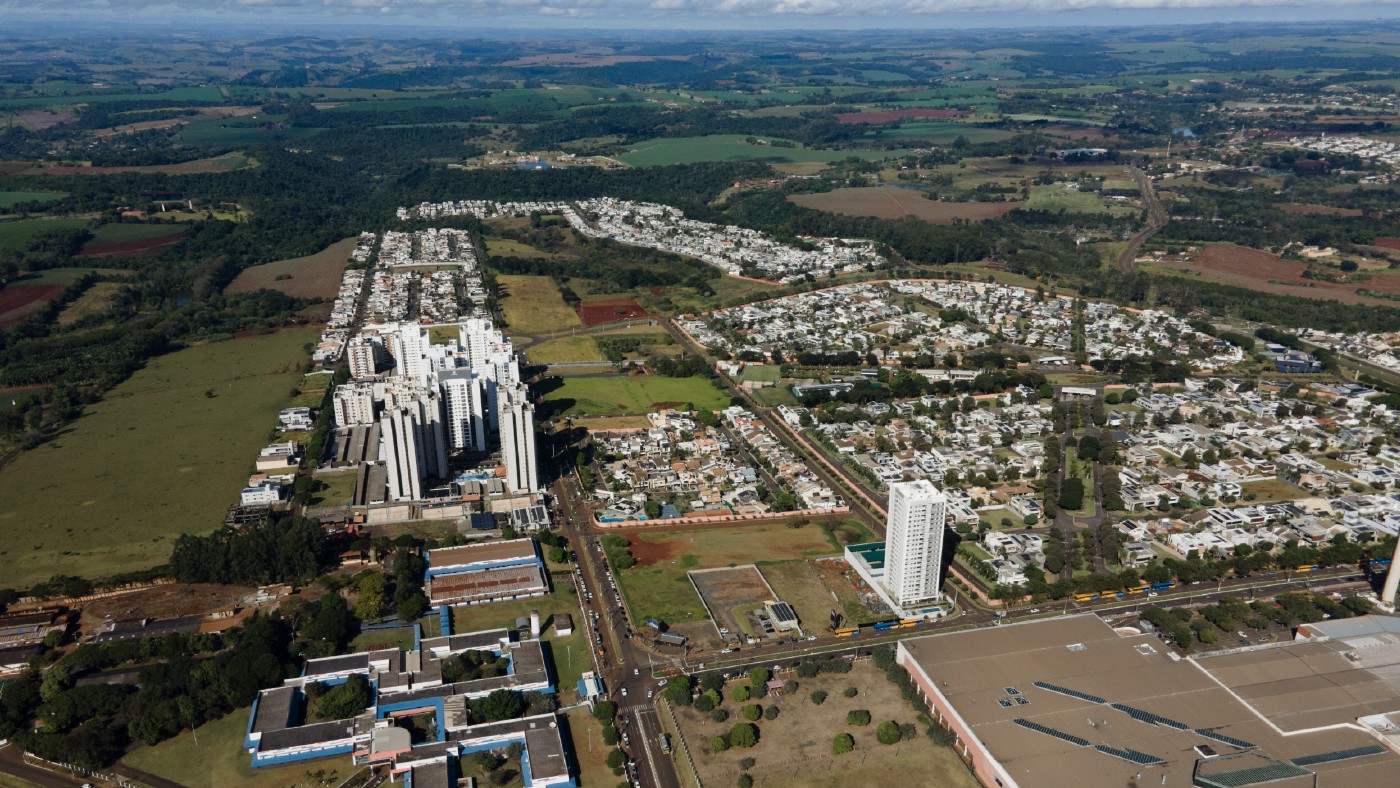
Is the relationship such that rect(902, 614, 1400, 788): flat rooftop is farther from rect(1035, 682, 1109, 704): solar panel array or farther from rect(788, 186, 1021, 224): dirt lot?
rect(788, 186, 1021, 224): dirt lot

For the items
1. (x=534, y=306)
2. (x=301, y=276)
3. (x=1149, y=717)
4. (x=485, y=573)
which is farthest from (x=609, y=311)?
(x=1149, y=717)

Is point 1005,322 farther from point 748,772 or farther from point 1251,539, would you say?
point 748,772

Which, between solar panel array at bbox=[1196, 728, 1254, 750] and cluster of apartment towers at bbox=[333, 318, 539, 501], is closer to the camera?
solar panel array at bbox=[1196, 728, 1254, 750]

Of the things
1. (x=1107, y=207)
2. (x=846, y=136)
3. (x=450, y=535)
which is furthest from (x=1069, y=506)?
(x=846, y=136)

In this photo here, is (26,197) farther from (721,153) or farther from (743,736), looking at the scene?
(743,736)

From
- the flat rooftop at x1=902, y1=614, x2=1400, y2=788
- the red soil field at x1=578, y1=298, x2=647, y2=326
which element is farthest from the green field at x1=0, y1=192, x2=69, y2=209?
the flat rooftop at x1=902, y1=614, x2=1400, y2=788

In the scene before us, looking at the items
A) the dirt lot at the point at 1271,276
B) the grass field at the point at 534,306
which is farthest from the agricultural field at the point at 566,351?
the dirt lot at the point at 1271,276
